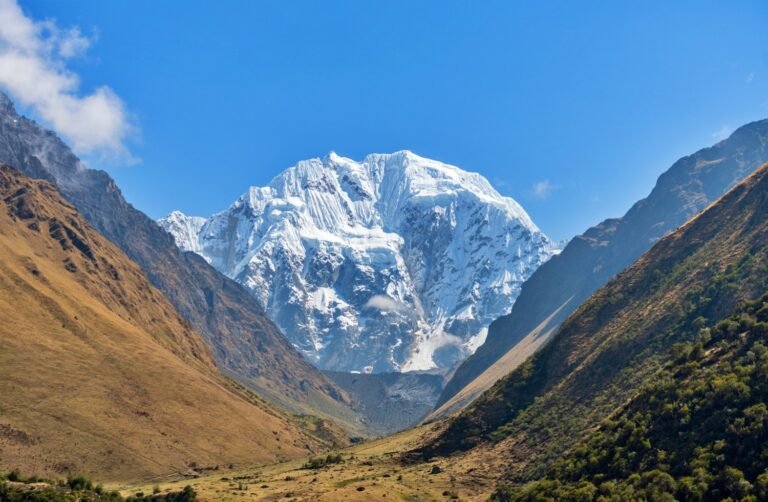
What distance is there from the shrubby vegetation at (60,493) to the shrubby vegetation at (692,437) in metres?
68.5

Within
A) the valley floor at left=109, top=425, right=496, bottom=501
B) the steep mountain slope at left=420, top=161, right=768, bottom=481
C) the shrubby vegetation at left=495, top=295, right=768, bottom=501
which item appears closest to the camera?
the shrubby vegetation at left=495, top=295, right=768, bottom=501

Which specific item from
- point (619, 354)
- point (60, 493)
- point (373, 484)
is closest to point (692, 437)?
point (373, 484)

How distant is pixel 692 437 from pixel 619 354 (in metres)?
68.0

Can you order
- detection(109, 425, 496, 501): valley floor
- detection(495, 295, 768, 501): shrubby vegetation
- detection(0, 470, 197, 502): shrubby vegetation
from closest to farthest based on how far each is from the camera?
detection(495, 295, 768, 501): shrubby vegetation, detection(0, 470, 197, 502): shrubby vegetation, detection(109, 425, 496, 501): valley floor

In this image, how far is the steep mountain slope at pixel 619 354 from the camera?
159 m

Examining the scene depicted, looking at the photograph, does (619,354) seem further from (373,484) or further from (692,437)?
(692,437)

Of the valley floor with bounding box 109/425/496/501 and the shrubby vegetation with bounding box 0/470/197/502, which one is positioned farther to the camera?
the valley floor with bounding box 109/425/496/501

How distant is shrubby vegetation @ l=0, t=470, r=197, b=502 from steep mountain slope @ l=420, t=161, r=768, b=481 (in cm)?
6241

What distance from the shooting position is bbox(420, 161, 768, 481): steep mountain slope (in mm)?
158750

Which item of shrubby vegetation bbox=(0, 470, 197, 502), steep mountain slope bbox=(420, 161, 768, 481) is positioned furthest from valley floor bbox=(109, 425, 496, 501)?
steep mountain slope bbox=(420, 161, 768, 481)

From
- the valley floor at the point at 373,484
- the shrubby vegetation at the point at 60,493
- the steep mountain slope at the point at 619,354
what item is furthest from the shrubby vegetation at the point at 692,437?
the shrubby vegetation at the point at 60,493

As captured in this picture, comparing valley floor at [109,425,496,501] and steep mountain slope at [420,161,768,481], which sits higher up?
steep mountain slope at [420,161,768,481]

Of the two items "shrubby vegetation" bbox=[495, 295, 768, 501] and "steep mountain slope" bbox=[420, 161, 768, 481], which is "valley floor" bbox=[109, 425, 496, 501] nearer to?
"steep mountain slope" bbox=[420, 161, 768, 481]

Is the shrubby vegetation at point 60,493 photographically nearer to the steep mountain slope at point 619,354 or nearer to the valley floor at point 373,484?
the valley floor at point 373,484
